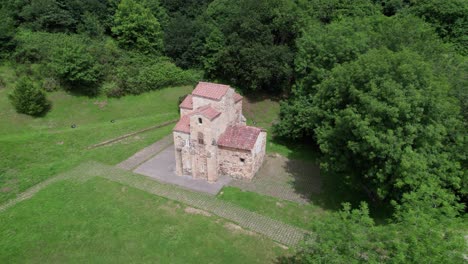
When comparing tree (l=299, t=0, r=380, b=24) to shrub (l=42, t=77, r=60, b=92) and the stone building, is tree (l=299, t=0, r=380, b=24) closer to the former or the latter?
the stone building

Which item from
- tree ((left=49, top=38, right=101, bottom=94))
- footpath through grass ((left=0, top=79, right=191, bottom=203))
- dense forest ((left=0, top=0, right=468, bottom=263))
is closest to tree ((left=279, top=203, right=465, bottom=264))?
dense forest ((left=0, top=0, right=468, bottom=263))

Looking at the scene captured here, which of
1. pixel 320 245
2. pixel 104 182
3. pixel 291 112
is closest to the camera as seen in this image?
pixel 320 245

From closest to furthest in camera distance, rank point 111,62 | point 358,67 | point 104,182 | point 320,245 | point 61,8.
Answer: point 320,245, point 358,67, point 104,182, point 111,62, point 61,8

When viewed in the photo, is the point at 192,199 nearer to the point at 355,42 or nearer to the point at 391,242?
the point at 391,242

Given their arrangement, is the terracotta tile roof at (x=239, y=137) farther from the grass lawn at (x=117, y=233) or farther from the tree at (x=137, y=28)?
the tree at (x=137, y=28)

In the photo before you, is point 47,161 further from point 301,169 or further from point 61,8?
point 61,8

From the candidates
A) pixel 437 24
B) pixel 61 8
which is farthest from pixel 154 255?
pixel 437 24

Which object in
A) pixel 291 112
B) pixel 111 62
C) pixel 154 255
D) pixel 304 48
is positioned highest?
pixel 304 48
